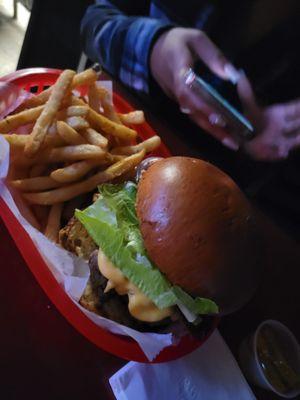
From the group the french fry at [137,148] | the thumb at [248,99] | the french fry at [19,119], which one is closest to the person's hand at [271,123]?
the thumb at [248,99]

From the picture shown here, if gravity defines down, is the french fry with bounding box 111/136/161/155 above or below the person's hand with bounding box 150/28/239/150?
below

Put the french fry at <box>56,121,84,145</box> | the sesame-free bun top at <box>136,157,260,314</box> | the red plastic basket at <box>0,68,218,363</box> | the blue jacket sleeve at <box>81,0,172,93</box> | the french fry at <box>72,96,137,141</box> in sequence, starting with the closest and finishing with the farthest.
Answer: the sesame-free bun top at <box>136,157,260,314</box> → the red plastic basket at <box>0,68,218,363</box> → the french fry at <box>56,121,84,145</box> → the french fry at <box>72,96,137,141</box> → the blue jacket sleeve at <box>81,0,172,93</box>

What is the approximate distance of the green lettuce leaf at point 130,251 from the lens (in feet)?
3.07

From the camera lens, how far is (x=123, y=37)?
1.47 meters

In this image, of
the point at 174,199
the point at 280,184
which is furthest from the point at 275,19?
the point at 174,199

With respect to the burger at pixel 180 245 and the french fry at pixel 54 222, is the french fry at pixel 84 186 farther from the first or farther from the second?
the burger at pixel 180 245

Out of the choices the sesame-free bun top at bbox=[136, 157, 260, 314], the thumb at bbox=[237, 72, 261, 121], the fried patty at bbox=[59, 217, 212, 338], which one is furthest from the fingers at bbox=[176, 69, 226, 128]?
the fried patty at bbox=[59, 217, 212, 338]

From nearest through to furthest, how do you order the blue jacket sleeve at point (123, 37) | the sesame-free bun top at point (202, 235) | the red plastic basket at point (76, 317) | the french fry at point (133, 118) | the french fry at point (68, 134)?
the sesame-free bun top at point (202, 235) < the red plastic basket at point (76, 317) < the french fry at point (68, 134) < the french fry at point (133, 118) < the blue jacket sleeve at point (123, 37)

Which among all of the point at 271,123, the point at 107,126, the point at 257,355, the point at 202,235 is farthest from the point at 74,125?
the point at 257,355

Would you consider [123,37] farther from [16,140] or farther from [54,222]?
[54,222]

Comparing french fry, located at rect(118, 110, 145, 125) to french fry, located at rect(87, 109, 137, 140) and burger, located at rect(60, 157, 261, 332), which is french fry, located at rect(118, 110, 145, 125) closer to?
french fry, located at rect(87, 109, 137, 140)

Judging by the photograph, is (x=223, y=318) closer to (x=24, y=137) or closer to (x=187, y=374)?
(x=187, y=374)

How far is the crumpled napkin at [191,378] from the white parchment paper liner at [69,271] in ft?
0.29

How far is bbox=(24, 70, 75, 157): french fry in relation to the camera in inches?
44.0
